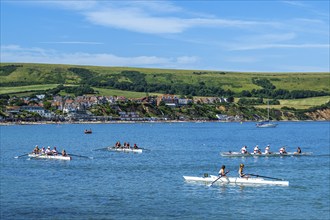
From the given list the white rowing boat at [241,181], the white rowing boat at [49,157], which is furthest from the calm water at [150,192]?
the white rowing boat at [49,157]

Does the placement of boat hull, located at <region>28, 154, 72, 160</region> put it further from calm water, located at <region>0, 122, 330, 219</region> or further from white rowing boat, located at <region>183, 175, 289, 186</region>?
white rowing boat, located at <region>183, 175, 289, 186</region>

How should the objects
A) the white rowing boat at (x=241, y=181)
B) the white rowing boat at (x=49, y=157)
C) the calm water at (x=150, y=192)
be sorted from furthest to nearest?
1. the white rowing boat at (x=49, y=157)
2. the white rowing boat at (x=241, y=181)
3. the calm water at (x=150, y=192)

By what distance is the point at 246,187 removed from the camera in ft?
160

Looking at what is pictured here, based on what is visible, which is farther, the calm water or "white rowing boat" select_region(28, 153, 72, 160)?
"white rowing boat" select_region(28, 153, 72, 160)

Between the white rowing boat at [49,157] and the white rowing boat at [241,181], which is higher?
the white rowing boat at [241,181]

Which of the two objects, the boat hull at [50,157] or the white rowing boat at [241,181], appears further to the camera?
the boat hull at [50,157]

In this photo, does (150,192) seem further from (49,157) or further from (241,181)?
(49,157)

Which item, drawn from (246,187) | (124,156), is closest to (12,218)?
(246,187)

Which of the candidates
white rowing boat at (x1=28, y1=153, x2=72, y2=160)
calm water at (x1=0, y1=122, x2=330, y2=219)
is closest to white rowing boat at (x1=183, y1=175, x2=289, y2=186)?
calm water at (x1=0, y1=122, x2=330, y2=219)

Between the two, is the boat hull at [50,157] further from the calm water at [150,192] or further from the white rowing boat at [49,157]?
the calm water at [150,192]

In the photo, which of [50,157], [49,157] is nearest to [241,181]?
[50,157]

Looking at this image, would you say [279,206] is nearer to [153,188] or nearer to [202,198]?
[202,198]

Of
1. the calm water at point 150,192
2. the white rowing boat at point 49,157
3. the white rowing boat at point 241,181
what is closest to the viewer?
the calm water at point 150,192

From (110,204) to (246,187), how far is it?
13334mm
